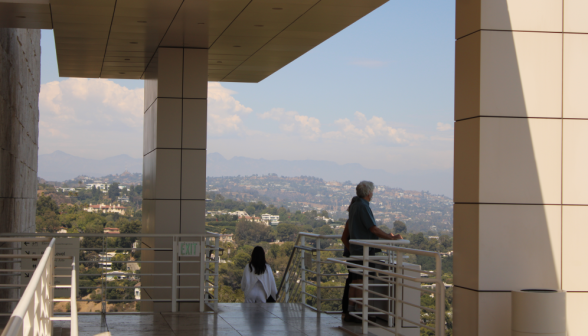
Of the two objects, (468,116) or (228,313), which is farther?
(228,313)

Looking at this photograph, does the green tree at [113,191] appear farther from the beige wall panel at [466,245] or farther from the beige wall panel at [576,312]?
the beige wall panel at [576,312]

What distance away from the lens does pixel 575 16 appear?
396 cm

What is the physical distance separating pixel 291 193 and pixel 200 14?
90.7 feet

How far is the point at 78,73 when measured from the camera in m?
9.94

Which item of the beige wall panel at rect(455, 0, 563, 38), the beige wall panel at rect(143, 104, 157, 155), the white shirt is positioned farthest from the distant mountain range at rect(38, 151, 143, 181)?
the beige wall panel at rect(455, 0, 563, 38)

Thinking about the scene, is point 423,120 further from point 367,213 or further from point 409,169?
point 367,213

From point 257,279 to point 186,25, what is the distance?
12.0 feet

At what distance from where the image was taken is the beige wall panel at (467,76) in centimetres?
390

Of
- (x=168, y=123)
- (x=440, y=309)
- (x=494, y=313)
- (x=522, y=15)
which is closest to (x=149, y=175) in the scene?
(x=168, y=123)

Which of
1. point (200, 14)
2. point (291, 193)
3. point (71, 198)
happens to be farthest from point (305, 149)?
point (200, 14)

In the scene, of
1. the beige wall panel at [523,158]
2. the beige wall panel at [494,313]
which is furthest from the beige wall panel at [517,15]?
the beige wall panel at [494,313]

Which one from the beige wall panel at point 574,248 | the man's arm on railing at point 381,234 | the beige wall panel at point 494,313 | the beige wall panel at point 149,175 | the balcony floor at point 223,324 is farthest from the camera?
the beige wall panel at point 149,175

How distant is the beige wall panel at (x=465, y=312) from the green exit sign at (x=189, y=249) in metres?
4.06

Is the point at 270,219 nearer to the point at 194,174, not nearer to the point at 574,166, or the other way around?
the point at 194,174
